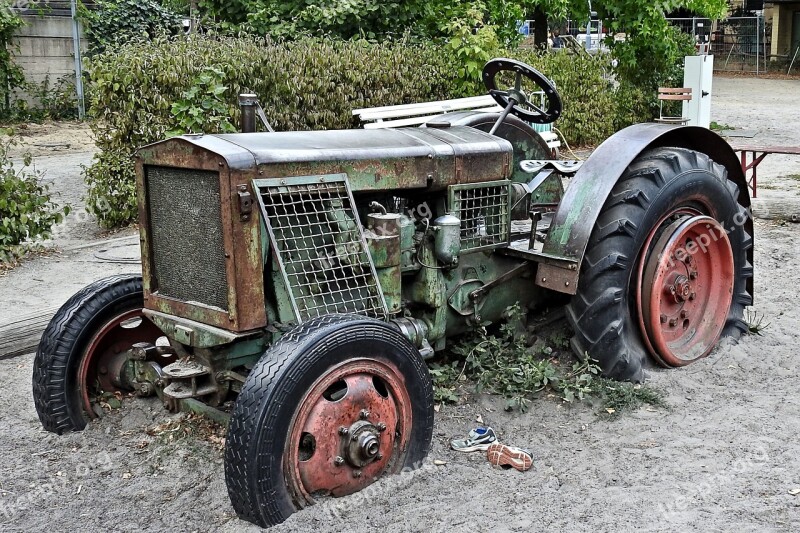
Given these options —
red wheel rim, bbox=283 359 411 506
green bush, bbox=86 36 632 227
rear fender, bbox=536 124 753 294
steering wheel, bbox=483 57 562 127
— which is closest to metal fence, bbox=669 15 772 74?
green bush, bbox=86 36 632 227

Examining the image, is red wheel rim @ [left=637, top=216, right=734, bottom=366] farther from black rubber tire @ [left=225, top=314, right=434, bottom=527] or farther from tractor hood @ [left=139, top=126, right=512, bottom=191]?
black rubber tire @ [left=225, top=314, right=434, bottom=527]

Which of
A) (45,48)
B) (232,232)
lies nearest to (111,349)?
(232,232)

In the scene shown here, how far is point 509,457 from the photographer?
3.76 metres

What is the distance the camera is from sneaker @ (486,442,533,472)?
373cm

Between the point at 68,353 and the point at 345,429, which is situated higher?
the point at 68,353

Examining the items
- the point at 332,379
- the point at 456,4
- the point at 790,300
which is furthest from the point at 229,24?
the point at 332,379

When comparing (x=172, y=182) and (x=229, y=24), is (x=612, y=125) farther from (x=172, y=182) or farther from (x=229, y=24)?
(x=172, y=182)

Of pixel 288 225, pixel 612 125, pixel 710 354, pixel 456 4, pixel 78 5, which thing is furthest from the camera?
pixel 78 5

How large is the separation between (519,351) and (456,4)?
7920 mm

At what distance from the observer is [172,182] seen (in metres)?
3.79

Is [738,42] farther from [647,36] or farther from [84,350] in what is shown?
[84,350]

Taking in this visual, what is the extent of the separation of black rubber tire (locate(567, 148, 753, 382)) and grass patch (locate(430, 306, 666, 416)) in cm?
12

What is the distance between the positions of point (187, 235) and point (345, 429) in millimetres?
1091

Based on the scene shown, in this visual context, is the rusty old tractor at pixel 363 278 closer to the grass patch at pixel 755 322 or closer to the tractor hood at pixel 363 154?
the tractor hood at pixel 363 154
